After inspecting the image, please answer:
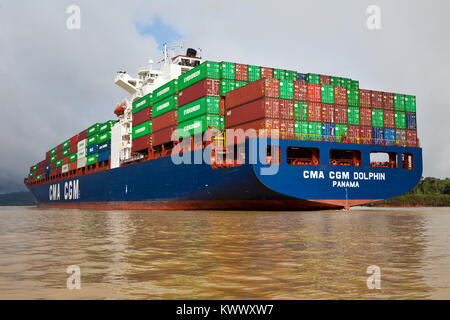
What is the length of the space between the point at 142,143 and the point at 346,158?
64.8ft

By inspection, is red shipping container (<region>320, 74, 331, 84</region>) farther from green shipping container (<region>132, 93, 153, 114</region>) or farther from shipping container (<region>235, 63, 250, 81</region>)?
green shipping container (<region>132, 93, 153, 114</region>)

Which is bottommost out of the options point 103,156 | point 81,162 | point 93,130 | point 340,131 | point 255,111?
point 81,162

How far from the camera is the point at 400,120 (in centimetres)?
3281

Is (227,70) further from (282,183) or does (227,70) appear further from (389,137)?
(389,137)

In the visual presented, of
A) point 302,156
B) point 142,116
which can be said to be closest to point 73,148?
point 142,116

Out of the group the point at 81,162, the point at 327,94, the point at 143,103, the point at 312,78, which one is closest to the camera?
the point at 327,94

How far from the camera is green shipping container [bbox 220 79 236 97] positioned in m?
31.7

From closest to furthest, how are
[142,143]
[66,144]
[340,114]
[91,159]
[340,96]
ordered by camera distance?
[340,114]
[340,96]
[142,143]
[91,159]
[66,144]

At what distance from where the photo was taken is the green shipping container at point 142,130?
3994cm

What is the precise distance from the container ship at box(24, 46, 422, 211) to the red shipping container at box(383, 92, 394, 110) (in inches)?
3.6

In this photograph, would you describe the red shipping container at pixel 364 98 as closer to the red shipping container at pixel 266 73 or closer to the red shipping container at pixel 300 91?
the red shipping container at pixel 300 91

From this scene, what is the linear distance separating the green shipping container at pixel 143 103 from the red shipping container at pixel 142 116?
448 mm
